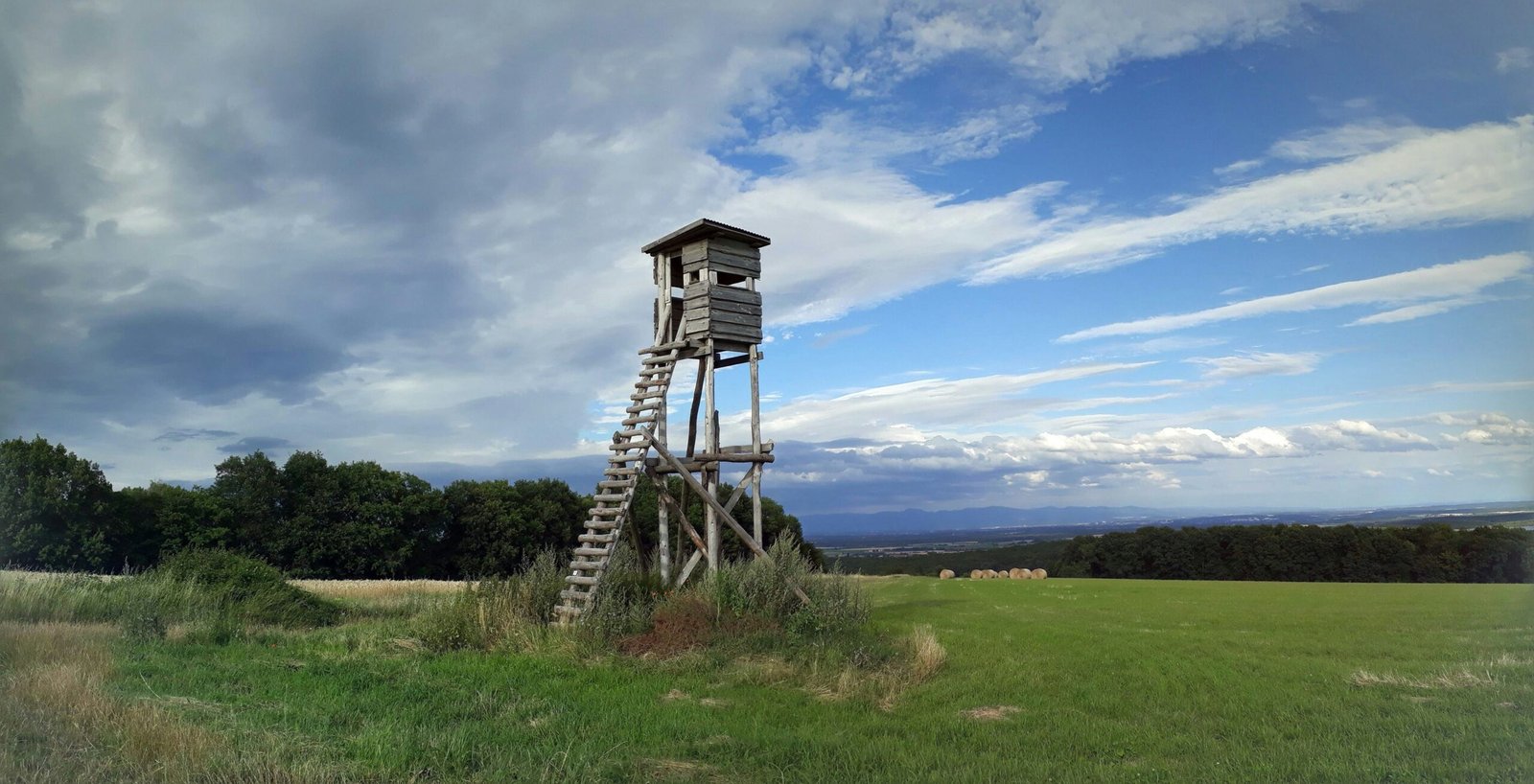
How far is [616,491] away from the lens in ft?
52.9

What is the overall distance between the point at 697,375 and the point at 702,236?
114 inches

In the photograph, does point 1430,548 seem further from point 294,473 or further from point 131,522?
point 131,522

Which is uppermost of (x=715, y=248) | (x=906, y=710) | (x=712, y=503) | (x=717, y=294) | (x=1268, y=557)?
(x=715, y=248)

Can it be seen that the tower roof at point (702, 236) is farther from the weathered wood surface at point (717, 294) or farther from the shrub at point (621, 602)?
the shrub at point (621, 602)

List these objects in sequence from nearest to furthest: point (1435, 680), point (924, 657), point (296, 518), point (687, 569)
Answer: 1. point (1435, 680)
2. point (924, 657)
3. point (687, 569)
4. point (296, 518)

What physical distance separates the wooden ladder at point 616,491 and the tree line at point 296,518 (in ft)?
43.3

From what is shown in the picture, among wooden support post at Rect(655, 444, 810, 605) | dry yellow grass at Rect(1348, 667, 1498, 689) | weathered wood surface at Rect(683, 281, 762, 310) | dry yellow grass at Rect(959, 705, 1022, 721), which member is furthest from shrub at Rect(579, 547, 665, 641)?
dry yellow grass at Rect(1348, 667, 1498, 689)

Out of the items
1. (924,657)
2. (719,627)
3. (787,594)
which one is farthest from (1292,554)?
(719,627)

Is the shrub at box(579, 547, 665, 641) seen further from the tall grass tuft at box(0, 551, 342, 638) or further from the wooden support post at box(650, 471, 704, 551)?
the tall grass tuft at box(0, 551, 342, 638)

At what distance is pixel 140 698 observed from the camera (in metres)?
9.00

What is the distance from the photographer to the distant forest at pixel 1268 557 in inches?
1754

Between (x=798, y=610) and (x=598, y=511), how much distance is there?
4.09 metres

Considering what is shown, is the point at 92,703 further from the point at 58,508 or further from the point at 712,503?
the point at 58,508

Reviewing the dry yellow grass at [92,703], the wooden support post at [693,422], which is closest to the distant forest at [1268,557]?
the wooden support post at [693,422]
